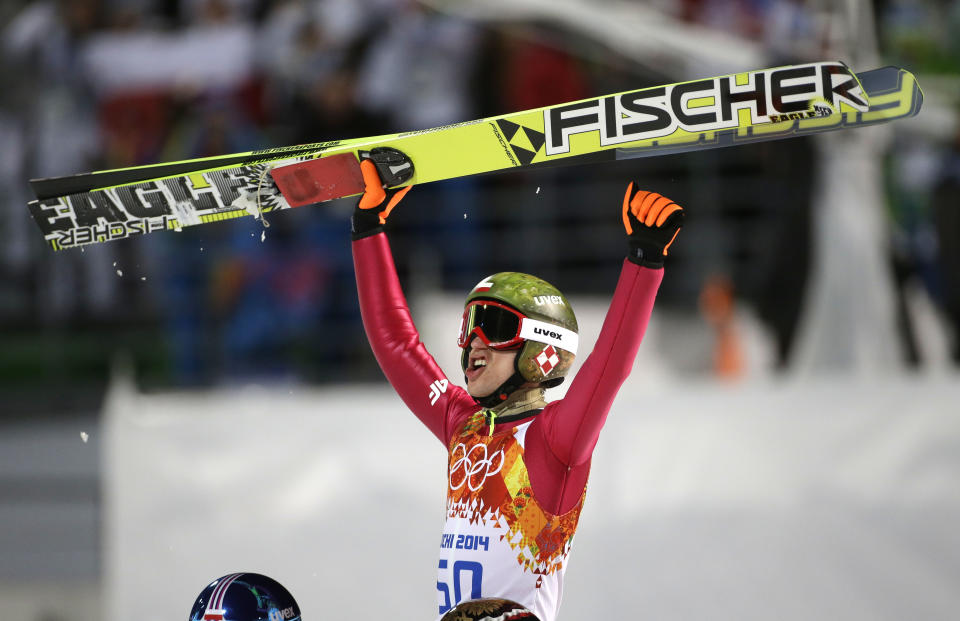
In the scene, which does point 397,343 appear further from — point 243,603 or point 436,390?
point 243,603

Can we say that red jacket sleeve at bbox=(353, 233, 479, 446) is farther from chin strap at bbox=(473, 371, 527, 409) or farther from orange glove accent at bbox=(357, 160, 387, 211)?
chin strap at bbox=(473, 371, 527, 409)

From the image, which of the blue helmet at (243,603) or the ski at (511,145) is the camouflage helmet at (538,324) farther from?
the blue helmet at (243,603)

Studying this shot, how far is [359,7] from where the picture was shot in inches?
410

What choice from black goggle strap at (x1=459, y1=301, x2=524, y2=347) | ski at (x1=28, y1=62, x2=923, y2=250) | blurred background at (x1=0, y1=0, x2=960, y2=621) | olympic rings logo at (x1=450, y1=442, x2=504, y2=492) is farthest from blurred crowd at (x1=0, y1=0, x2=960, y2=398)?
olympic rings logo at (x1=450, y1=442, x2=504, y2=492)

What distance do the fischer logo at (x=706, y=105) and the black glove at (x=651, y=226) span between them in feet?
0.96

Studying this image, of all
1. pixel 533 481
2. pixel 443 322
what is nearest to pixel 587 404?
pixel 533 481

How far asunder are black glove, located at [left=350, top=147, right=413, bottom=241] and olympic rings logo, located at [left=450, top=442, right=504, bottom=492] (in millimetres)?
868

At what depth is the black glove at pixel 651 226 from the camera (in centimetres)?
346

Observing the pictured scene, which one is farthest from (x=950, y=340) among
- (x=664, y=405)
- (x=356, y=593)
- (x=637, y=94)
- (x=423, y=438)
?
(x=637, y=94)

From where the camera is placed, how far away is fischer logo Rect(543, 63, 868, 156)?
3494mm

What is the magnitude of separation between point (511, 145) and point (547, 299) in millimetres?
503

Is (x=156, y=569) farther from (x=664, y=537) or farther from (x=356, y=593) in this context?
(x=664, y=537)

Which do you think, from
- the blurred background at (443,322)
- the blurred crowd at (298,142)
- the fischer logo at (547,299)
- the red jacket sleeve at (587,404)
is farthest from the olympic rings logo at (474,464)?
the blurred crowd at (298,142)

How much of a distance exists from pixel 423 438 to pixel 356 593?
3.15 ft
